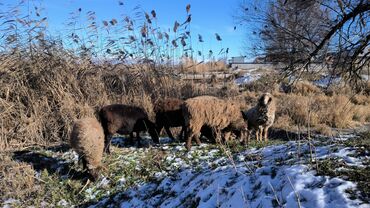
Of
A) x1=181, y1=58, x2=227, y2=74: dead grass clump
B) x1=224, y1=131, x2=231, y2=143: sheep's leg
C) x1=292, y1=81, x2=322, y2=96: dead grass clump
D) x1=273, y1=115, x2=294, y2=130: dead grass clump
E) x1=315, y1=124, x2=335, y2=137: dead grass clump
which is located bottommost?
x1=315, y1=124, x2=335, y2=137: dead grass clump

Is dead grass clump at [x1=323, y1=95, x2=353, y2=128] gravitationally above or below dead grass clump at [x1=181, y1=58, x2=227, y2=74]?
below

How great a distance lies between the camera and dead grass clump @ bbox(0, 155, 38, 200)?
5.86m

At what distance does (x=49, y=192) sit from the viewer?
5.89 metres

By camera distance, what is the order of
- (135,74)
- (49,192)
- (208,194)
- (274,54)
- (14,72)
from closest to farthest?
(208,194)
(49,192)
(274,54)
(14,72)
(135,74)

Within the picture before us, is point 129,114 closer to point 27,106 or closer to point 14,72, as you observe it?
point 27,106

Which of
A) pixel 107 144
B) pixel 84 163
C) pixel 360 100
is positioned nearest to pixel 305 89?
pixel 360 100

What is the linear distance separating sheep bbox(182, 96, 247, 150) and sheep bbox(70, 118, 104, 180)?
163cm

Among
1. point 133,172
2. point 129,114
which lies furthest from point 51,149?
point 133,172

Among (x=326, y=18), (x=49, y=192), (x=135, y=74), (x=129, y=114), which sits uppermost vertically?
(x=326, y=18)

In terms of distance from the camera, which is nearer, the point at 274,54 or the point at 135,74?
the point at 274,54

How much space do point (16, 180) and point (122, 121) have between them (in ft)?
6.86

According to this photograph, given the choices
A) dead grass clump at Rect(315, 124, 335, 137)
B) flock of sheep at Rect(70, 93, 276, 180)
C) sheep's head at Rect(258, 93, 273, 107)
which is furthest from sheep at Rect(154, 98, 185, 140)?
dead grass clump at Rect(315, 124, 335, 137)

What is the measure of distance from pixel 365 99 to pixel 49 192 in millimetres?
11307

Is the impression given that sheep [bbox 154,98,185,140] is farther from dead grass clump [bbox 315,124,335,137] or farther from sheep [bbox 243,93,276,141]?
dead grass clump [bbox 315,124,335,137]
